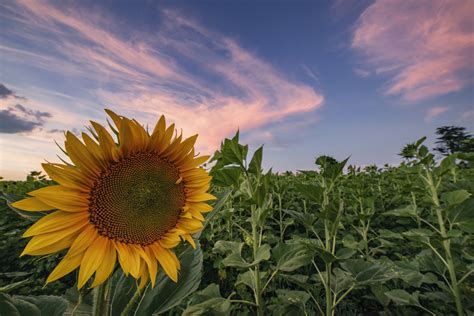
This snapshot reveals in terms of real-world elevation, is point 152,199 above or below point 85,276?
above

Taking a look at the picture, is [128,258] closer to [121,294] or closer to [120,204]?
[120,204]

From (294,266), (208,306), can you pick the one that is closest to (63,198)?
(208,306)

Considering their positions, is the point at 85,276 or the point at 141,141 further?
the point at 141,141

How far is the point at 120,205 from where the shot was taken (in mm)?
881

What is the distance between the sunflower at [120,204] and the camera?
79 centimetres

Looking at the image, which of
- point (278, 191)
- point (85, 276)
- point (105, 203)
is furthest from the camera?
point (278, 191)

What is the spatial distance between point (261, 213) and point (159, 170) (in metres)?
0.76

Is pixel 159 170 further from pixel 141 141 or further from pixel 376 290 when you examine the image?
pixel 376 290

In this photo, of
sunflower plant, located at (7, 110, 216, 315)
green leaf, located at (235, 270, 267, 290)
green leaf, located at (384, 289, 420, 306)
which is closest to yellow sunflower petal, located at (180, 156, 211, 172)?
sunflower plant, located at (7, 110, 216, 315)

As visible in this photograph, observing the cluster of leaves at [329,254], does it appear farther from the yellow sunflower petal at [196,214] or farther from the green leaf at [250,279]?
the yellow sunflower petal at [196,214]

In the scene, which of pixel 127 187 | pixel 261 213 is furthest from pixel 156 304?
pixel 261 213

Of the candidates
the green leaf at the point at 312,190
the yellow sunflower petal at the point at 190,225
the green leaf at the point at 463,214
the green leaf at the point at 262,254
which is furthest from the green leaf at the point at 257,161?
the green leaf at the point at 463,214

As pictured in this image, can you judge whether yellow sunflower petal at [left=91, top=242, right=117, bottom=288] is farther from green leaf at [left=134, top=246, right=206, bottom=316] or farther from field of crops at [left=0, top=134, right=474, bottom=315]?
green leaf at [left=134, top=246, right=206, bottom=316]

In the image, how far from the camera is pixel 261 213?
1.58m
